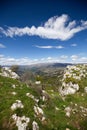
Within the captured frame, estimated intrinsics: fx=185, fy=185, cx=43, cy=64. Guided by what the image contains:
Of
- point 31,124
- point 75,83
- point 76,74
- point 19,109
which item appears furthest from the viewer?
point 76,74

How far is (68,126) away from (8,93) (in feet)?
49.7

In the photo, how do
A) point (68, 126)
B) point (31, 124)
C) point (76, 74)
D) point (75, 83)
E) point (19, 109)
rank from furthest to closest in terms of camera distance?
1. point (76, 74)
2. point (75, 83)
3. point (68, 126)
4. point (19, 109)
5. point (31, 124)

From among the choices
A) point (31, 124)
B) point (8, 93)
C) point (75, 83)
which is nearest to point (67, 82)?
point (75, 83)

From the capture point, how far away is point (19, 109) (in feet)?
117

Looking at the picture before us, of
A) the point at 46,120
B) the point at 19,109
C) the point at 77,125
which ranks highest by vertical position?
the point at 19,109

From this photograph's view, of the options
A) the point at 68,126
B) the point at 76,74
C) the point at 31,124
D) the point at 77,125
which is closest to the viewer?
the point at 31,124

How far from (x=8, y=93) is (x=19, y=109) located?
7.88m

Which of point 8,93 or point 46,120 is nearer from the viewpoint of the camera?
point 46,120

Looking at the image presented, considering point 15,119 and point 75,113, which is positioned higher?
point 15,119

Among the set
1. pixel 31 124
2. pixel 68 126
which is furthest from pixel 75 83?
pixel 31 124

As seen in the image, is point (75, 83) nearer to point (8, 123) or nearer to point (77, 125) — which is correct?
point (77, 125)

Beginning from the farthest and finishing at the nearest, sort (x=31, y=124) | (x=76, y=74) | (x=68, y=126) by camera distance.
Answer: (x=76, y=74) → (x=68, y=126) → (x=31, y=124)

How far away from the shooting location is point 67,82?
9469cm

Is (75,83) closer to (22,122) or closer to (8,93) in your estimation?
(8,93)
